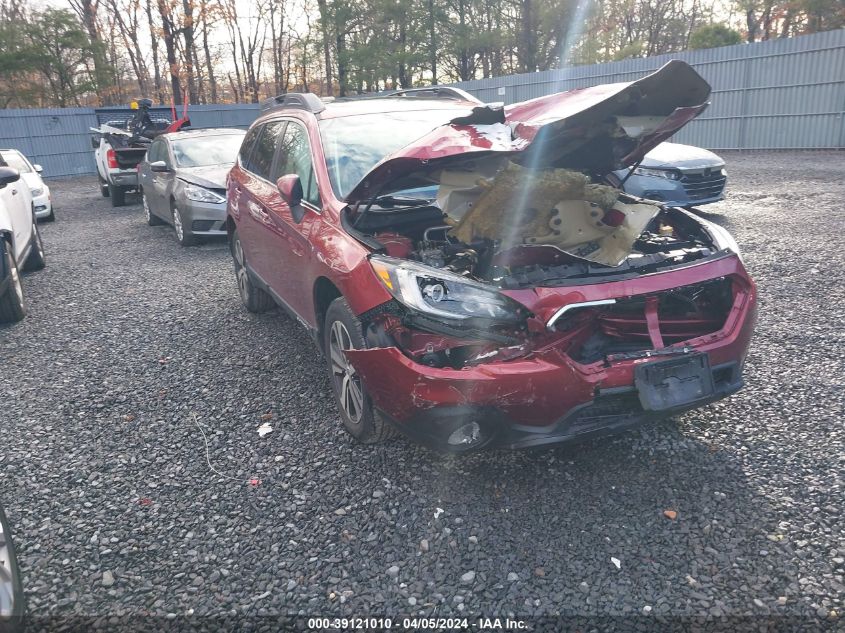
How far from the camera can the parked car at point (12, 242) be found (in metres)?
5.70

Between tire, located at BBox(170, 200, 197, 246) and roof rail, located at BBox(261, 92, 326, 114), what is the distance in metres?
4.21

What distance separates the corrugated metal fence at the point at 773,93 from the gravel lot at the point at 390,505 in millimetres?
13342

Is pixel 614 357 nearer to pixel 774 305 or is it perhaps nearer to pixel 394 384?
pixel 394 384

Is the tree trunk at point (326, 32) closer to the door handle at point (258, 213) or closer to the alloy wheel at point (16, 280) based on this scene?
the alloy wheel at point (16, 280)

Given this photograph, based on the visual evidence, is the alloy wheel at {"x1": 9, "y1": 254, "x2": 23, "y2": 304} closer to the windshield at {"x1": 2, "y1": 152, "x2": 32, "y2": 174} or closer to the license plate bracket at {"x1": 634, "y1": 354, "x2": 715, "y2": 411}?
the license plate bracket at {"x1": 634, "y1": 354, "x2": 715, "y2": 411}

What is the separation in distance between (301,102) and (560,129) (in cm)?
Result: 244

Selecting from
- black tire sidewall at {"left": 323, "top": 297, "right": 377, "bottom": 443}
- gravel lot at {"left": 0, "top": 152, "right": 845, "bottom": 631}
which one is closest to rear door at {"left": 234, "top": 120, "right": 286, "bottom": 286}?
gravel lot at {"left": 0, "top": 152, "right": 845, "bottom": 631}

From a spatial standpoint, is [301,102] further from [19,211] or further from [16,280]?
[19,211]

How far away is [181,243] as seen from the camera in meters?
9.45

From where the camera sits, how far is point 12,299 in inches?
234

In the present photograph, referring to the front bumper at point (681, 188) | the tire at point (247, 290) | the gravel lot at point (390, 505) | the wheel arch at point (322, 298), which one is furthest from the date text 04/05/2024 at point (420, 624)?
the front bumper at point (681, 188)

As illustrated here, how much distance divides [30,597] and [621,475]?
2.49 m

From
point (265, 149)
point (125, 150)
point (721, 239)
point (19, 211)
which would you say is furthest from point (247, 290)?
point (125, 150)

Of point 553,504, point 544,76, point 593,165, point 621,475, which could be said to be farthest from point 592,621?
point 544,76
